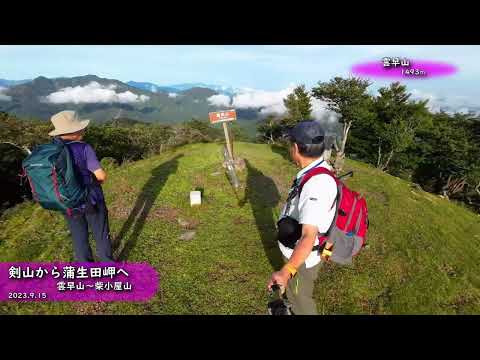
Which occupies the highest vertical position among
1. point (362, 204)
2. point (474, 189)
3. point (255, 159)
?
point (362, 204)

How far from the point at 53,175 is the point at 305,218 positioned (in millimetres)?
3578

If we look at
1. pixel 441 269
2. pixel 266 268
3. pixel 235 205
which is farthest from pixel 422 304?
pixel 235 205

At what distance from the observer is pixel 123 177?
1256 centimetres

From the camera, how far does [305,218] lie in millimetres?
2693

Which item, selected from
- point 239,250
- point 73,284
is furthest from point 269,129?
point 73,284

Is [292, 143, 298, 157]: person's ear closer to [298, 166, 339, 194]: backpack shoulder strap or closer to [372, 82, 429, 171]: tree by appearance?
[298, 166, 339, 194]: backpack shoulder strap

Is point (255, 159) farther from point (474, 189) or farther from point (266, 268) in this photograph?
point (474, 189)

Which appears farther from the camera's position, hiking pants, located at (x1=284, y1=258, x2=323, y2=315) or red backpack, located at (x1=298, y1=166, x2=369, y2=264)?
hiking pants, located at (x1=284, y1=258, x2=323, y2=315)

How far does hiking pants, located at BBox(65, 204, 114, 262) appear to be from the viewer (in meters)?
4.92

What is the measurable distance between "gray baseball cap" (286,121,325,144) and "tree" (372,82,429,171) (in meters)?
38.7

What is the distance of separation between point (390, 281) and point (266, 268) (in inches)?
111

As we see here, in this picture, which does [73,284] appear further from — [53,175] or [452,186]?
[452,186]

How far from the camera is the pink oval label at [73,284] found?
5.55 m

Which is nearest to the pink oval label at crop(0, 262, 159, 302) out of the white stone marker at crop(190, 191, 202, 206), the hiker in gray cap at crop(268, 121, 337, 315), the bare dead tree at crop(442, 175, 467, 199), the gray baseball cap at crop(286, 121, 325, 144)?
the hiker in gray cap at crop(268, 121, 337, 315)
